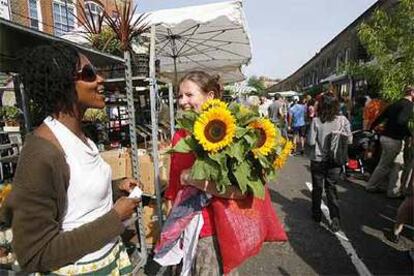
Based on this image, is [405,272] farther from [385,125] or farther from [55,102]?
[55,102]

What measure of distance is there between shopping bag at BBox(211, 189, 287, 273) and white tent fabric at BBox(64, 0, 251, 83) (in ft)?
15.3

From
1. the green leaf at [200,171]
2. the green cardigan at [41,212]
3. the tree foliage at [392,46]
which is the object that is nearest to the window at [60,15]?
the tree foliage at [392,46]

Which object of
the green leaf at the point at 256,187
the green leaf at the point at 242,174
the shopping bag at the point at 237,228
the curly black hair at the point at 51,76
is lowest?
the shopping bag at the point at 237,228

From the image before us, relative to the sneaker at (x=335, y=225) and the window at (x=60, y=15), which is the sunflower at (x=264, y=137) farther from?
the window at (x=60, y=15)

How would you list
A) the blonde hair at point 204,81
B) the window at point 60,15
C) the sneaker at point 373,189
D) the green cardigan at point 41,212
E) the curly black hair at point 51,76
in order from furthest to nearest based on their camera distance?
the window at point 60,15 → the sneaker at point 373,189 → the blonde hair at point 204,81 → the curly black hair at point 51,76 → the green cardigan at point 41,212

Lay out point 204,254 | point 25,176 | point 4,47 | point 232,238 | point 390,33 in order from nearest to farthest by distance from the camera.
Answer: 1. point 25,176
2. point 232,238
3. point 204,254
4. point 4,47
5. point 390,33

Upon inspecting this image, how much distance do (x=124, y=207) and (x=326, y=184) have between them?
159 inches

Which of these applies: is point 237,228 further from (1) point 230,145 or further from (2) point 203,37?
(2) point 203,37

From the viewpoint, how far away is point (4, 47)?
112 inches

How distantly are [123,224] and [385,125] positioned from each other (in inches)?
235

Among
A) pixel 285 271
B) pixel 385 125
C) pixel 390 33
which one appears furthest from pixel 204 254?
pixel 385 125

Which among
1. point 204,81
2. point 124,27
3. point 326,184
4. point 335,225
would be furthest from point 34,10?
point 204,81

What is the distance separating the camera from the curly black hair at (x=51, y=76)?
54.3 inches

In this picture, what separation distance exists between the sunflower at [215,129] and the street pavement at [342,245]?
253cm
